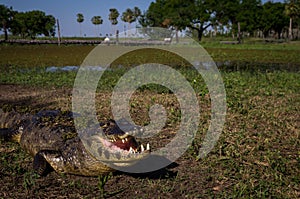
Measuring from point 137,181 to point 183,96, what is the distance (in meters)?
3.62

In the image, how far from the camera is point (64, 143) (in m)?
3.22

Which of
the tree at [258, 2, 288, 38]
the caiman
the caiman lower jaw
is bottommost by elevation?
the caiman

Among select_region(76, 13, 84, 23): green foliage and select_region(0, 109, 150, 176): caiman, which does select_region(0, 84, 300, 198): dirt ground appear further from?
select_region(76, 13, 84, 23): green foliage

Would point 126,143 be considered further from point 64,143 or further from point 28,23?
point 28,23

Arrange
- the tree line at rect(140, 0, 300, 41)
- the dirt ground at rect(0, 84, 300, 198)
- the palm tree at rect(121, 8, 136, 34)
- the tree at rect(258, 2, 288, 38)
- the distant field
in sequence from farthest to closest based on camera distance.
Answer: the palm tree at rect(121, 8, 136, 34) → the tree at rect(258, 2, 288, 38) → the tree line at rect(140, 0, 300, 41) → the distant field → the dirt ground at rect(0, 84, 300, 198)

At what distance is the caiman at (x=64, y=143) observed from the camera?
8.33 ft

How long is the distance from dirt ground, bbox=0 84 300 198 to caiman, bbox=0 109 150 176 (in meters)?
0.11

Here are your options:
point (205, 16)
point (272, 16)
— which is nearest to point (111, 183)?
point (205, 16)

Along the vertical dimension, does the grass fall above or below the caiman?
below

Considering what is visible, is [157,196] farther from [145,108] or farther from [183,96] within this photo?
[183,96]

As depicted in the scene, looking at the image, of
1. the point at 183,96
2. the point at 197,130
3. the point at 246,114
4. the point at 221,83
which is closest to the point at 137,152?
the point at 197,130

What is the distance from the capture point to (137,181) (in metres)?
2.91

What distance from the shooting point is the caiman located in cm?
254

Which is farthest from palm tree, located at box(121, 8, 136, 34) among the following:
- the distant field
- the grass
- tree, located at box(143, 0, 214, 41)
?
the grass
